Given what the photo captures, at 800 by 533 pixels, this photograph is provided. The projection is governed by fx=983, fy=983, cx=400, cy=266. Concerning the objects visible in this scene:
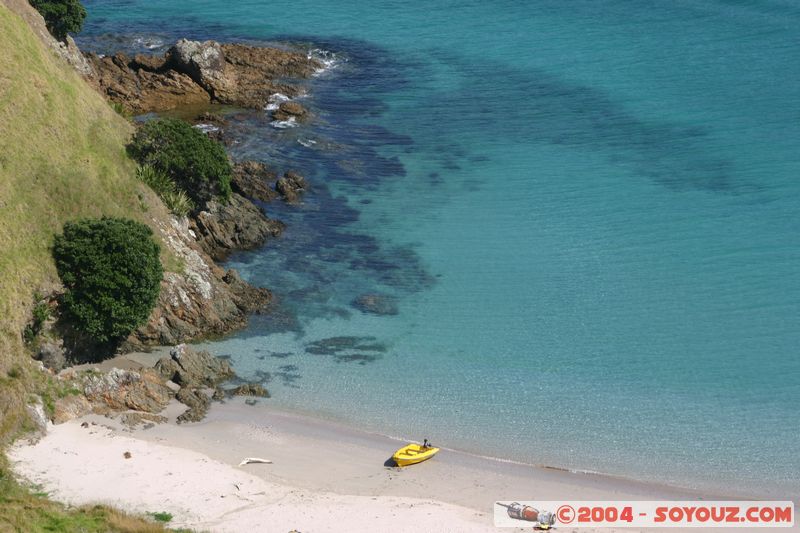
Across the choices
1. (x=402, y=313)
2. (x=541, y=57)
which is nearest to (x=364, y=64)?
(x=541, y=57)

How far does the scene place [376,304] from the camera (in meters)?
57.2

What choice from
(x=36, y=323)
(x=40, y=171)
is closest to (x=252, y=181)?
(x=40, y=171)

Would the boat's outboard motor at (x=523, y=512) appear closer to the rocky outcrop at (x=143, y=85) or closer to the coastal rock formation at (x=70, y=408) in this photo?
the coastal rock formation at (x=70, y=408)

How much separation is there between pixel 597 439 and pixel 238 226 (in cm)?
2647

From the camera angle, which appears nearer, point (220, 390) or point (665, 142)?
point (220, 390)

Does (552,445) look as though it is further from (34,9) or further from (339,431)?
(34,9)

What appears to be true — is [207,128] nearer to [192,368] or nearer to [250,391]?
[192,368]

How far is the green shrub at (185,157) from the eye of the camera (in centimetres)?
5719

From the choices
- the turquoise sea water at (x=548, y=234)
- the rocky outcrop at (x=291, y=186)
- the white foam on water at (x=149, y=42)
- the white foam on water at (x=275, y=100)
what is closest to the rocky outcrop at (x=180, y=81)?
the white foam on water at (x=275, y=100)

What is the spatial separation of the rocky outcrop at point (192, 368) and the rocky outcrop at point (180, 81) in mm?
35711

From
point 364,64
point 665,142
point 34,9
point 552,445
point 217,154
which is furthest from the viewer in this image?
point 364,64

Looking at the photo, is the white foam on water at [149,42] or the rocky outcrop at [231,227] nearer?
the rocky outcrop at [231,227]

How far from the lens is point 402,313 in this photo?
186ft

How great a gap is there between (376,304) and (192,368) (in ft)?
40.6
